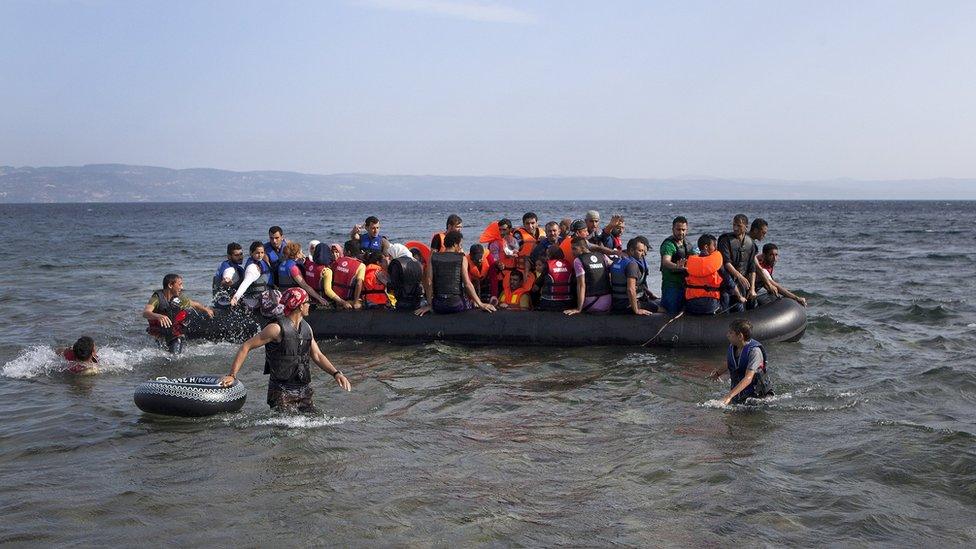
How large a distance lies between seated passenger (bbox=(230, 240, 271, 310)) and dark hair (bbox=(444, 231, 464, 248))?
2.64 meters

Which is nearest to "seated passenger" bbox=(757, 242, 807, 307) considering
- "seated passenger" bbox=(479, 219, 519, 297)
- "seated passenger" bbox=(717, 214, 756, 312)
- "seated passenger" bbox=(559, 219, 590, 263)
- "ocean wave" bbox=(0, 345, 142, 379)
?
"seated passenger" bbox=(717, 214, 756, 312)

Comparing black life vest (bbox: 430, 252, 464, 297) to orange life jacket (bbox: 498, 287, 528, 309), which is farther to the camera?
orange life jacket (bbox: 498, 287, 528, 309)

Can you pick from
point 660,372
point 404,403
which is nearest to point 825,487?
point 660,372

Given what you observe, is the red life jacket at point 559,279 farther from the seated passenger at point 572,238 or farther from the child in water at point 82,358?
the child in water at point 82,358

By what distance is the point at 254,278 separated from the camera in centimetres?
1051

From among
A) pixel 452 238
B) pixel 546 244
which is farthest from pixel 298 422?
pixel 546 244

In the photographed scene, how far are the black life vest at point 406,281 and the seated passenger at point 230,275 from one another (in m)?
2.08

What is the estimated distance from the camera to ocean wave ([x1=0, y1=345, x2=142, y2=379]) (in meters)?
9.27

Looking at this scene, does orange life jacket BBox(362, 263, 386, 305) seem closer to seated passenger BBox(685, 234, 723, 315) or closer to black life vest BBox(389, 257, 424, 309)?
black life vest BBox(389, 257, 424, 309)

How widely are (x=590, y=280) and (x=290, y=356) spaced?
4.42 m

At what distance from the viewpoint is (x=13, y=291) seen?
17875 millimetres

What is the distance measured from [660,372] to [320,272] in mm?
4559

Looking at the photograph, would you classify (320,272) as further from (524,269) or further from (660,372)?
(660,372)

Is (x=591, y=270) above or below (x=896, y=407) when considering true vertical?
above
